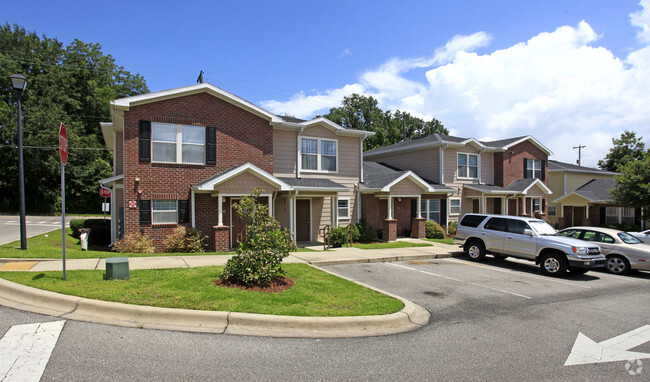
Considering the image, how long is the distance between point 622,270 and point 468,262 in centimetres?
484

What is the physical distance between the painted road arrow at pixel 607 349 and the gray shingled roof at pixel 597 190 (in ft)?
91.4

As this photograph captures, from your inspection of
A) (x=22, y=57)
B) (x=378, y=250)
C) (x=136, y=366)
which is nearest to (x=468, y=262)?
(x=378, y=250)

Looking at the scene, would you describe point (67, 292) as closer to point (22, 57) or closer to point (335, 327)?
point (335, 327)

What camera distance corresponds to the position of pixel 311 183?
695 inches

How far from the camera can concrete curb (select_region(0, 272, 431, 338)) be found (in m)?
5.75

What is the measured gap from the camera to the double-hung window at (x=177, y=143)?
15.0 m

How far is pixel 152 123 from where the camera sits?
1489 cm

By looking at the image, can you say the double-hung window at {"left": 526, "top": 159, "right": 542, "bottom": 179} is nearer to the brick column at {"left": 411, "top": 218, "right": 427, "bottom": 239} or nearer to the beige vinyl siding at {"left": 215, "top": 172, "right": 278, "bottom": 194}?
the brick column at {"left": 411, "top": 218, "right": 427, "bottom": 239}

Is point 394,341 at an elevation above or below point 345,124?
below

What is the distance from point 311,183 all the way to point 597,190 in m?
26.7

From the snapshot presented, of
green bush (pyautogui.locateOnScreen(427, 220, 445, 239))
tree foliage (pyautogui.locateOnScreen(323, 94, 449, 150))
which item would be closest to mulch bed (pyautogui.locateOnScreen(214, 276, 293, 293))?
green bush (pyautogui.locateOnScreen(427, 220, 445, 239))

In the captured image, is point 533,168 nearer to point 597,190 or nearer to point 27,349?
point 597,190

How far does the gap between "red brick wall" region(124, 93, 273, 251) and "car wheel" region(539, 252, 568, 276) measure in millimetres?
11161

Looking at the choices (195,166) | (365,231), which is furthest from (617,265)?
(195,166)
